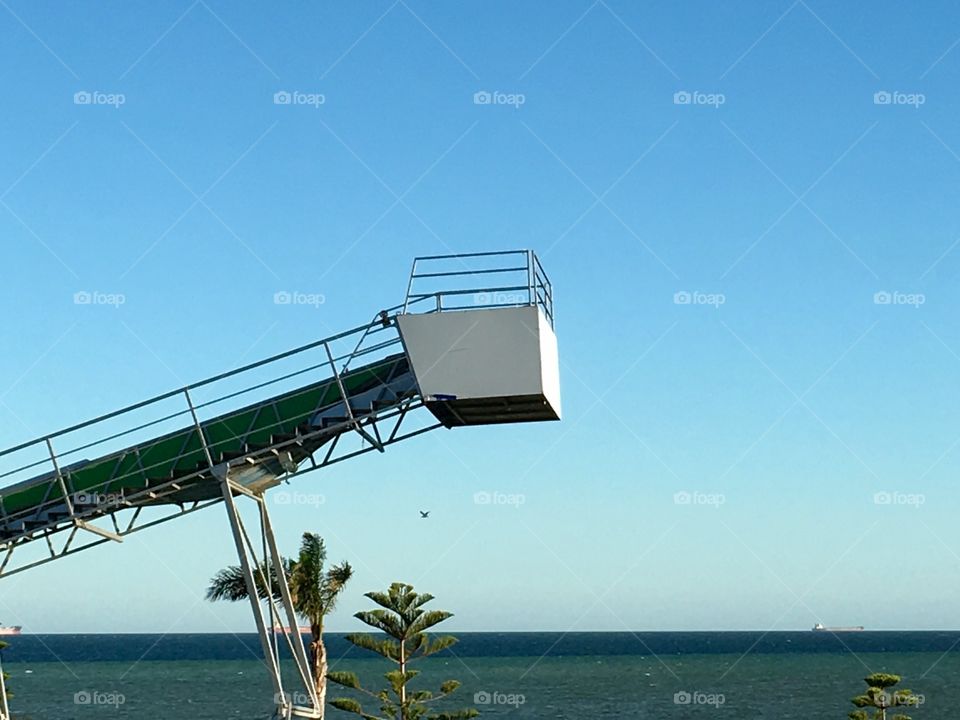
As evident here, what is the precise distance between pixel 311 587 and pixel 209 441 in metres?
14.3

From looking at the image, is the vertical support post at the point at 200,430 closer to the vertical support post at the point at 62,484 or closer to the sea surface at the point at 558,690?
the vertical support post at the point at 62,484

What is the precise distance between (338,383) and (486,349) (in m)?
3.23

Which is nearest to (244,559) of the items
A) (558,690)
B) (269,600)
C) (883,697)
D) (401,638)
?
(269,600)

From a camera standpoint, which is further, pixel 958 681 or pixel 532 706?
pixel 958 681

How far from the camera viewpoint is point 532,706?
112500mm

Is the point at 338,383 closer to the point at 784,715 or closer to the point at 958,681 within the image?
the point at 784,715

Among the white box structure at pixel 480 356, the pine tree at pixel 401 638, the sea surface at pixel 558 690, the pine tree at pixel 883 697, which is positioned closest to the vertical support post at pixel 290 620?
the white box structure at pixel 480 356

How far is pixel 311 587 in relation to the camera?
41531 millimetres

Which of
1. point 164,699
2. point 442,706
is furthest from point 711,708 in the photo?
point 164,699

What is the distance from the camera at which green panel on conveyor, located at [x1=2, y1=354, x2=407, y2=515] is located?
27.5 m

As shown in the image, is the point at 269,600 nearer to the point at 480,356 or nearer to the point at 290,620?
the point at 290,620

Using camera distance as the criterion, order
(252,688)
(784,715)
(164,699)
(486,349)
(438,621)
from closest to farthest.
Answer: (486,349), (438,621), (784,715), (164,699), (252,688)

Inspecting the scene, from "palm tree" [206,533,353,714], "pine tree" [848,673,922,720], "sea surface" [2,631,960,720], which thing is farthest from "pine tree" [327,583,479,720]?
"sea surface" [2,631,960,720]

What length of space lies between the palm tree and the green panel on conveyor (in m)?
12.2
